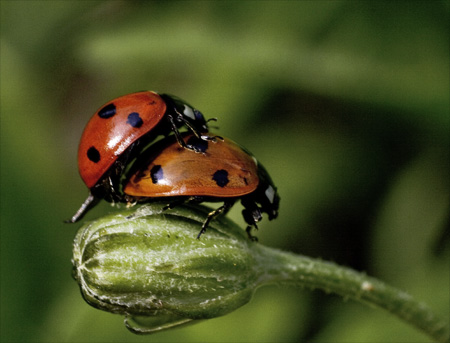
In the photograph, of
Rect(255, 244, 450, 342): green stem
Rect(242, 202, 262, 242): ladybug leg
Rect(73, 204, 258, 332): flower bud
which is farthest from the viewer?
Rect(255, 244, 450, 342): green stem

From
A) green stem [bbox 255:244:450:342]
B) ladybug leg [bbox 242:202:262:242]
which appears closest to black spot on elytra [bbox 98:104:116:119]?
ladybug leg [bbox 242:202:262:242]

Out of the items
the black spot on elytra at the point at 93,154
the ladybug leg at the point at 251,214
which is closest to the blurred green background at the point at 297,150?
the ladybug leg at the point at 251,214

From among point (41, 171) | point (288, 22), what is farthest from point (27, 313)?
point (288, 22)

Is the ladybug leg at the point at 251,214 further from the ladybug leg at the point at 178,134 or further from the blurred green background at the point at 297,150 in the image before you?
the blurred green background at the point at 297,150

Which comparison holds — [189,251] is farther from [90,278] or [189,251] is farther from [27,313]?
[27,313]

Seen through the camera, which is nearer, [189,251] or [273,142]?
[189,251]

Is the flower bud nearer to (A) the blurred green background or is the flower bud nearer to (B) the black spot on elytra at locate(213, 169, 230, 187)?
(B) the black spot on elytra at locate(213, 169, 230, 187)

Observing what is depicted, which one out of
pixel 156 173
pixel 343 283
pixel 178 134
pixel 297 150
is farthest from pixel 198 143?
pixel 297 150

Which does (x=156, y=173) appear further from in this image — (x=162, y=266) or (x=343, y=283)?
(x=343, y=283)
